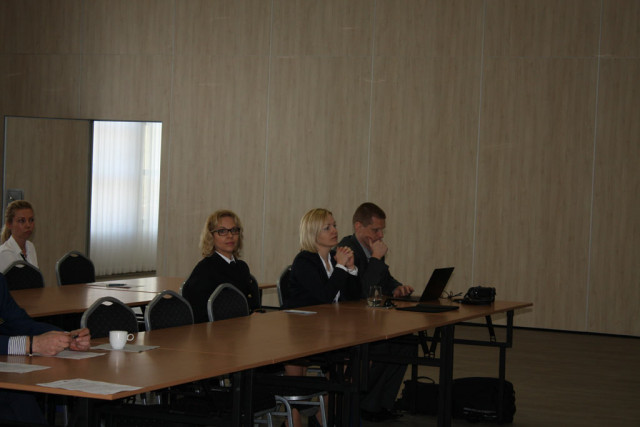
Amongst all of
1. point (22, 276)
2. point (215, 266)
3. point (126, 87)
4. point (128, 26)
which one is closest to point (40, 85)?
point (126, 87)

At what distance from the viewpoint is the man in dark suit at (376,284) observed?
18.2ft

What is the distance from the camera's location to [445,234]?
9.98 meters

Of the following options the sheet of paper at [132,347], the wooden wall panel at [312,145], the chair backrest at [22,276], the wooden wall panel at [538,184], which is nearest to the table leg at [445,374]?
the sheet of paper at [132,347]

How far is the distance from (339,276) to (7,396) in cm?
244

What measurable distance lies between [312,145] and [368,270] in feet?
16.1

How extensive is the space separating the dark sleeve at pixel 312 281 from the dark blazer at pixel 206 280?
360 millimetres

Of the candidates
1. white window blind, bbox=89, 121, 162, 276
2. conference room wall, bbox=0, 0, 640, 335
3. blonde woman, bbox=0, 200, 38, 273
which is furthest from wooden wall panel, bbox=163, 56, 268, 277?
blonde woman, bbox=0, 200, 38, 273

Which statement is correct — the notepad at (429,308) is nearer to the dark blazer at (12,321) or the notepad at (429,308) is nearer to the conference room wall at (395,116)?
the dark blazer at (12,321)

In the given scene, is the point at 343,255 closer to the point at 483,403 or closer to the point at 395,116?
the point at 483,403

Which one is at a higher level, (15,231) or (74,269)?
(15,231)

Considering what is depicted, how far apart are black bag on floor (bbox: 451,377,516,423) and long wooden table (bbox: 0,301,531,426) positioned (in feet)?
1.91

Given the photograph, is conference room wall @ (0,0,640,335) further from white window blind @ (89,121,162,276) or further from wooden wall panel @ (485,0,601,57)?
white window blind @ (89,121,162,276)

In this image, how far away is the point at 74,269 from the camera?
716 centimetres

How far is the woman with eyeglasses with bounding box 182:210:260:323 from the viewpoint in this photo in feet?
16.6
